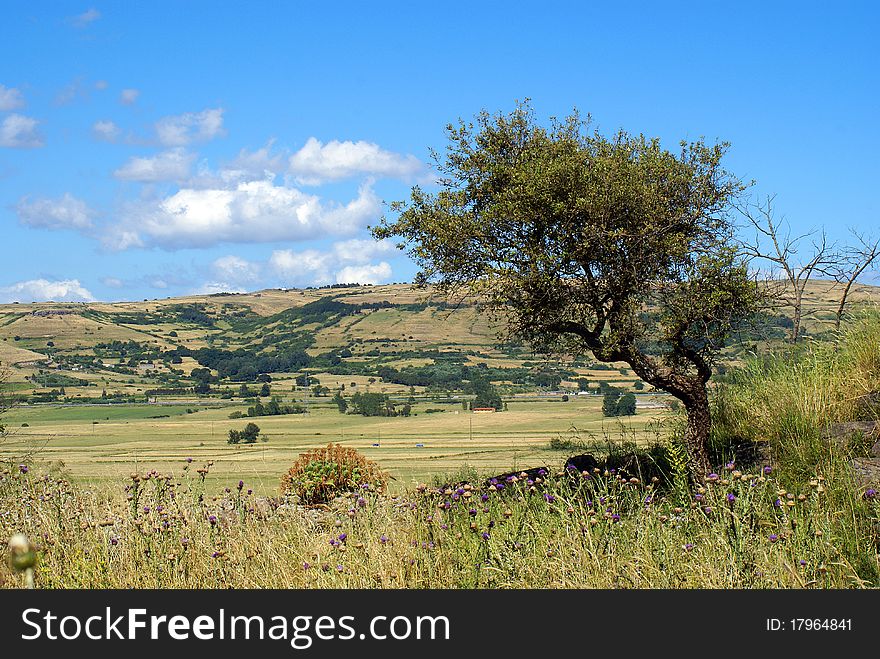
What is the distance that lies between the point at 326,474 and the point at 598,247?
6817mm

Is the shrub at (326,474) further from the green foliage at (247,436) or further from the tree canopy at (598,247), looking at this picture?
the green foliage at (247,436)

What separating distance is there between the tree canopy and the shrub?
3.95m

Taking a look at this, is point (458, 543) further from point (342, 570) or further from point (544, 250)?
point (544, 250)

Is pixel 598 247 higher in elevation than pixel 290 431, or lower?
higher

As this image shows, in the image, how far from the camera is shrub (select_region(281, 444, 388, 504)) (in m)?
16.1

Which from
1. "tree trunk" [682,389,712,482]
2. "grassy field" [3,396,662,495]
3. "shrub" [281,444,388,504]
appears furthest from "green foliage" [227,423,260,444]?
"tree trunk" [682,389,712,482]

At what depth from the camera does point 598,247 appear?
13.9 m

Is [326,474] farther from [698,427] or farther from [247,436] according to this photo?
[247,436]

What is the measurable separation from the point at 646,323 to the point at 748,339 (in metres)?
2.68

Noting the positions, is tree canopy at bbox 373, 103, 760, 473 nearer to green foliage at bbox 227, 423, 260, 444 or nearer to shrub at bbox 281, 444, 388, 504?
shrub at bbox 281, 444, 388, 504

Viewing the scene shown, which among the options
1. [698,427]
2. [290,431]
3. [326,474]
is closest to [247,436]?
[290,431]

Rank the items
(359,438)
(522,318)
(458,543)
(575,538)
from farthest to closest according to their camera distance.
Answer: (359,438) → (522,318) → (458,543) → (575,538)

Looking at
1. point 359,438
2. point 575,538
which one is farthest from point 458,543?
point 359,438

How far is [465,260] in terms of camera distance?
14.4 metres
